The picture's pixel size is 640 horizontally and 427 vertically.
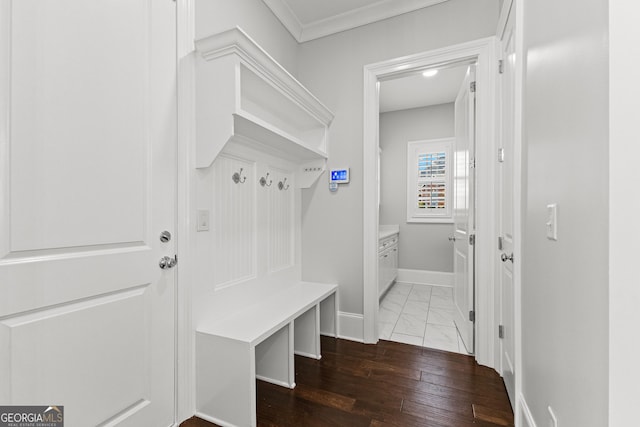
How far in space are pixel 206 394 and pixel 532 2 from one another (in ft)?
8.32

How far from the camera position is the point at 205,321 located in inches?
63.4

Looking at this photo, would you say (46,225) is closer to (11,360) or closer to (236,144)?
(11,360)

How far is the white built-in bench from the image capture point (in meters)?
1.42

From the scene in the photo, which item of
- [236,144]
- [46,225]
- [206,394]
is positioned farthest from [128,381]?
[236,144]

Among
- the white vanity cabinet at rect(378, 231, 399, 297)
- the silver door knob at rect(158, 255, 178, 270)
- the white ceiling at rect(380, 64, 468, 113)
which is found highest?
the white ceiling at rect(380, 64, 468, 113)

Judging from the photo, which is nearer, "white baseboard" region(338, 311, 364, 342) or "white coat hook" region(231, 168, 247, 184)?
"white coat hook" region(231, 168, 247, 184)

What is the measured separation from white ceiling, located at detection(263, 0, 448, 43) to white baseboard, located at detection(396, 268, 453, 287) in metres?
3.42

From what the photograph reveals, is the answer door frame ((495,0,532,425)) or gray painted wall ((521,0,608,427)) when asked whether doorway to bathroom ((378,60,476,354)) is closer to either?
door frame ((495,0,532,425))

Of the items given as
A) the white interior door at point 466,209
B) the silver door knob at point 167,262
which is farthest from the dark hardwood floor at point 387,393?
the silver door knob at point 167,262

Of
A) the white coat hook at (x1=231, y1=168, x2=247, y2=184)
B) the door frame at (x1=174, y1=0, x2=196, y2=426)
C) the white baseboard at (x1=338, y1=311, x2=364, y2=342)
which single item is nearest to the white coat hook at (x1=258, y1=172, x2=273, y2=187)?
the white coat hook at (x1=231, y1=168, x2=247, y2=184)

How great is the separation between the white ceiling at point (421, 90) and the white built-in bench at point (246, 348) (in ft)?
9.17

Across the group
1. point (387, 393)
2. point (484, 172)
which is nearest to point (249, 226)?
point (387, 393)

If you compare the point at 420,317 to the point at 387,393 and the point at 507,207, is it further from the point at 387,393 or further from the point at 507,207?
the point at 507,207

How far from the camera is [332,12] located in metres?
2.41
